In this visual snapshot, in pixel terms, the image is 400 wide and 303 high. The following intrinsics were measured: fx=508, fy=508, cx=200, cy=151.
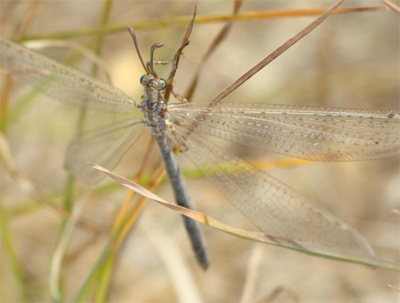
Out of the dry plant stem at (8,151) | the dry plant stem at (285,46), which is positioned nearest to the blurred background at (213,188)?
the dry plant stem at (8,151)

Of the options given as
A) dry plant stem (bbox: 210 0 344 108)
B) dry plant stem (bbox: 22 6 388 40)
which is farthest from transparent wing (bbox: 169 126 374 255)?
dry plant stem (bbox: 22 6 388 40)

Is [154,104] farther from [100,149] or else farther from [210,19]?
[210,19]

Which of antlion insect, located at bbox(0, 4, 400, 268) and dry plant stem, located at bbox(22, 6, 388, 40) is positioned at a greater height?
dry plant stem, located at bbox(22, 6, 388, 40)

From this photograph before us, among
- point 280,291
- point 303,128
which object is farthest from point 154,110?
point 280,291

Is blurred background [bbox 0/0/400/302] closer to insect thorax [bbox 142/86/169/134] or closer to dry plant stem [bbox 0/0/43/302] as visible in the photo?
dry plant stem [bbox 0/0/43/302]

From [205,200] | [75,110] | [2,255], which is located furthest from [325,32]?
[2,255]

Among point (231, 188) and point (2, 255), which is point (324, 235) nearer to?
point (231, 188)
